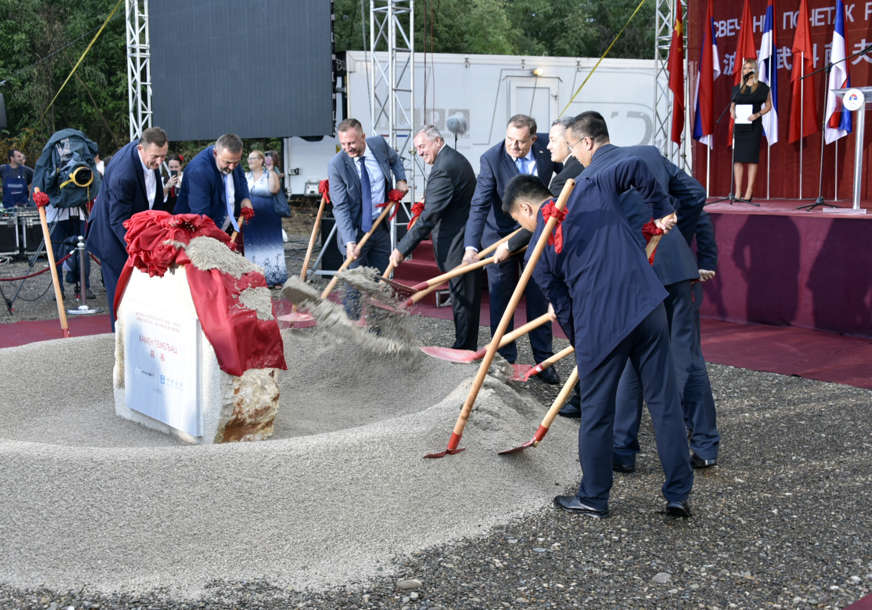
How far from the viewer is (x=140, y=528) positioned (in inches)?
149

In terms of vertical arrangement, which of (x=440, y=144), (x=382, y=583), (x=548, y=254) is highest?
(x=440, y=144)

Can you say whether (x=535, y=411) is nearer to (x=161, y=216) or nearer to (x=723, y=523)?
(x=723, y=523)

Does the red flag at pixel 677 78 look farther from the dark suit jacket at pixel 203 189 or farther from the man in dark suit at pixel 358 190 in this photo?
the dark suit jacket at pixel 203 189

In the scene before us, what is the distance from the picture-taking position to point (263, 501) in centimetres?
395

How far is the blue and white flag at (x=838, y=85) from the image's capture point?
1069 centimetres

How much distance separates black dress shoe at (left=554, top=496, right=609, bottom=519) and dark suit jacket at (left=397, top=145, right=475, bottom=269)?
10.0ft

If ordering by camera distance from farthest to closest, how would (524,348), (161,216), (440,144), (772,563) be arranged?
(524,348), (440,144), (161,216), (772,563)

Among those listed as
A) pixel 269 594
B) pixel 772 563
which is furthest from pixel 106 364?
pixel 772 563

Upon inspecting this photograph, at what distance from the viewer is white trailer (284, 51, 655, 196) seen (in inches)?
651

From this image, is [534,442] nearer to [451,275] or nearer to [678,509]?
[678,509]

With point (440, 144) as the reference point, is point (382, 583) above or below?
below

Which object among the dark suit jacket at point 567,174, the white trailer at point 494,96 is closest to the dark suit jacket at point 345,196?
the dark suit jacket at point 567,174

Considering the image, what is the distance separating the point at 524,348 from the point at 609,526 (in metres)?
4.14

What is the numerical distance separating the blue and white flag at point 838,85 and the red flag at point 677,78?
2.10 m
